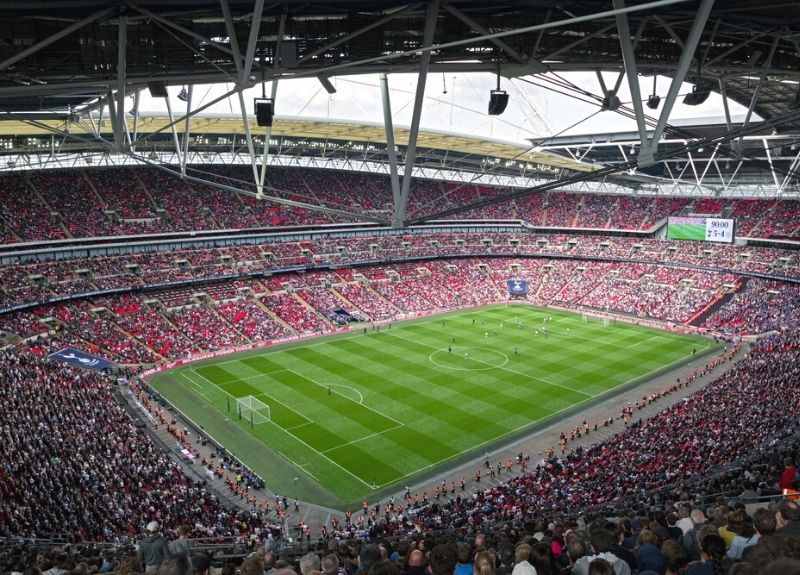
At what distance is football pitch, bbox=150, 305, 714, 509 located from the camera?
90.2 ft

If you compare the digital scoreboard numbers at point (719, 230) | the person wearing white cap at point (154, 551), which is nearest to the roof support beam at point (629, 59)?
the person wearing white cap at point (154, 551)

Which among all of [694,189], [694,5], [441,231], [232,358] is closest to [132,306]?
[232,358]

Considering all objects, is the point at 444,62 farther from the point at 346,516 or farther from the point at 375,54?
the point at 346,516

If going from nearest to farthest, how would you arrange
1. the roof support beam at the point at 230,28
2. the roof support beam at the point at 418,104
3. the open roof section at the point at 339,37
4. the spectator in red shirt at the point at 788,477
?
1. the roof support beam at the point at 230,28
2. the roof support beam at the point at 418,104
3. the open roof section at the point at 339,37
4. the spectator in red shirt at the point at 788,477

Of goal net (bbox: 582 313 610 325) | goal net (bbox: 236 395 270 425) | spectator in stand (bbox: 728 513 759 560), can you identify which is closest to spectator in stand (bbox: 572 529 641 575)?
spectator in stand (bbox: 728 513 759 560)

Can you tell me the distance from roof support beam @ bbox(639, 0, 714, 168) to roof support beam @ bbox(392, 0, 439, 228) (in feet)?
13.3

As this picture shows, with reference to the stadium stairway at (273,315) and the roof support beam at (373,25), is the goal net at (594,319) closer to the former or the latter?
the stadium stairway at (273,315)

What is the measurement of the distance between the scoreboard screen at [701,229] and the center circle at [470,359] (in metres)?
31.3

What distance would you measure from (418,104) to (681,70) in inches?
181

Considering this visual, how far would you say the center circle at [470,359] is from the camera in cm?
4153

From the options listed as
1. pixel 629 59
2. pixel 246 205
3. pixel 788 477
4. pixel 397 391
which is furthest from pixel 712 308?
pixel 629 59

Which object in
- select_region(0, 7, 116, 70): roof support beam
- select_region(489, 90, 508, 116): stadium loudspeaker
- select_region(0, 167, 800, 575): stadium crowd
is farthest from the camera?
select_region(489, 90, 508, 116): stadium loudspeaker

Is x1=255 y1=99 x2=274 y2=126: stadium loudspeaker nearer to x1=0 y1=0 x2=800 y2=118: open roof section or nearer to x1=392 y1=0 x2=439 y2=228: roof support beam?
x1=0 y1=0 x2=800 y2=118: open roof section

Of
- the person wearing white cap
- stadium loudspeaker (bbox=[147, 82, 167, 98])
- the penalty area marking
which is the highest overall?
stadium loudspeaker (bbox=[147, 82, 167, 98])
